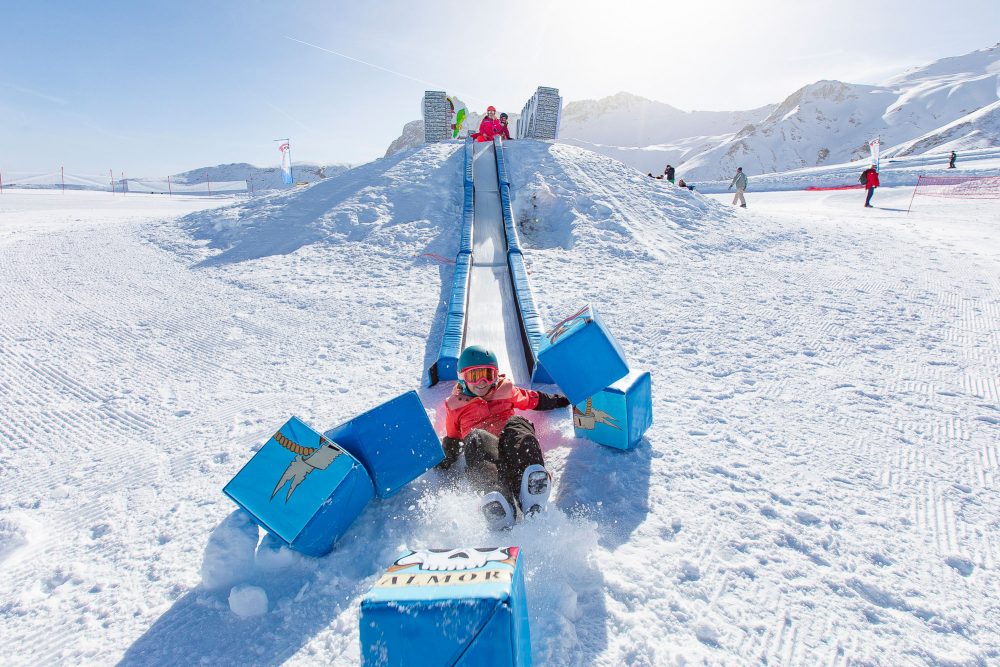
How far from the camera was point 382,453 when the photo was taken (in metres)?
2.38

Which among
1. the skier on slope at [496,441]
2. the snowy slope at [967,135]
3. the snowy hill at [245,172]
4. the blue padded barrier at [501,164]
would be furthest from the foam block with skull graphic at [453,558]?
the snowy hill at [245,172]

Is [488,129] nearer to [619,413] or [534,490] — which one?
[619,413]

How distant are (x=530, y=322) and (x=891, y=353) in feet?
10.3

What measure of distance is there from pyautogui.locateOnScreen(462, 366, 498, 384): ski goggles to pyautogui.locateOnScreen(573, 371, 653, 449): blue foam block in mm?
570

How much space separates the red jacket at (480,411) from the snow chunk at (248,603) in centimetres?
131

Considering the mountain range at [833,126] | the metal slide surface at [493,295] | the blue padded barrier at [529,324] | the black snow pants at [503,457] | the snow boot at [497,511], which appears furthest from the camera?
the mountain range at [833,126]

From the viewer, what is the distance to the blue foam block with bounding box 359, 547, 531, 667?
4.25 ft

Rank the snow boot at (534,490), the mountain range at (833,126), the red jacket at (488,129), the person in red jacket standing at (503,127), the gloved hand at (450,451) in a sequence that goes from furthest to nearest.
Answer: the mountain range at (833,126)
the person in red jacket standing at (503,127)
the red jacket at (488,129)
the gloved hand at (450,451)
the snow boot at (534,490)

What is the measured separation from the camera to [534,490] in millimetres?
2307

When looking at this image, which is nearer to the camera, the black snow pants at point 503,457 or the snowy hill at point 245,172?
the black snow pants at point 503,457

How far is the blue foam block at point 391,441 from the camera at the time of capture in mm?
2355

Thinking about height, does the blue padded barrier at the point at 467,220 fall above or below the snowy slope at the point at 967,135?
below

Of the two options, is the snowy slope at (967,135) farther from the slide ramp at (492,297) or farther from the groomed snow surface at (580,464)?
the slide ramp at (492,297)

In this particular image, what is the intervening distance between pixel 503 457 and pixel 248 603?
1239 millimetres
